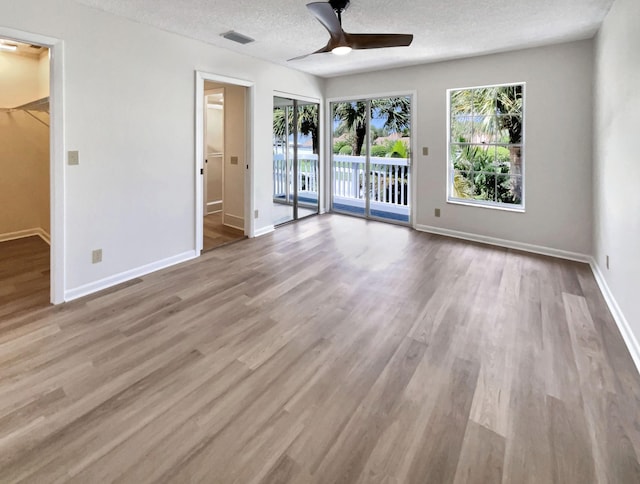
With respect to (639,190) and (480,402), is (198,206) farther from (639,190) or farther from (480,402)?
(639,190)

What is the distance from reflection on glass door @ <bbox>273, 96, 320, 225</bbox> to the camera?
19.3 ft

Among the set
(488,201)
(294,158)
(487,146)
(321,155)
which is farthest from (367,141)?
(488,201)

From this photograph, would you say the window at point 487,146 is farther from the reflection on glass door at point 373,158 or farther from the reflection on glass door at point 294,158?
A: the reflection on glass door at point 294,158

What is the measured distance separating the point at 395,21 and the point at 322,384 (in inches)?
132

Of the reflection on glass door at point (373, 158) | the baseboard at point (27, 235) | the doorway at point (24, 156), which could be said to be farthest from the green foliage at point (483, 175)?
the baseboard at point (27, 235)

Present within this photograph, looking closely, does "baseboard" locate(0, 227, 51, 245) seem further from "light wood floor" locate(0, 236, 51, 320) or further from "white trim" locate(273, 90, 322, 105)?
"white trim" locate(273, 90, 322, 105)

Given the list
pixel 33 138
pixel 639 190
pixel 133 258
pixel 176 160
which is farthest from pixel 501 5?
pixel 33 138

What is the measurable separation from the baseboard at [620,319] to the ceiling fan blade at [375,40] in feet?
8.83

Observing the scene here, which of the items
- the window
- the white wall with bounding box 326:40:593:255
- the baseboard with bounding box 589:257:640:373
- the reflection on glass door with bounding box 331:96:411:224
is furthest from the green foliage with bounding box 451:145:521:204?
the baseboard with bounding box 589:257:640:373

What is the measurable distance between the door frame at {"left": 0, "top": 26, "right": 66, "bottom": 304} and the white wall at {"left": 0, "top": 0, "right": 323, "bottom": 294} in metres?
0.05

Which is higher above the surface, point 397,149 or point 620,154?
point 397,149

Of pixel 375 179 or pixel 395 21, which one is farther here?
pixel 375 179

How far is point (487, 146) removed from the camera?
5027 millimetres

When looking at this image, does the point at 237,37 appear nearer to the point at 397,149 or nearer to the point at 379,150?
the point at 379,150
